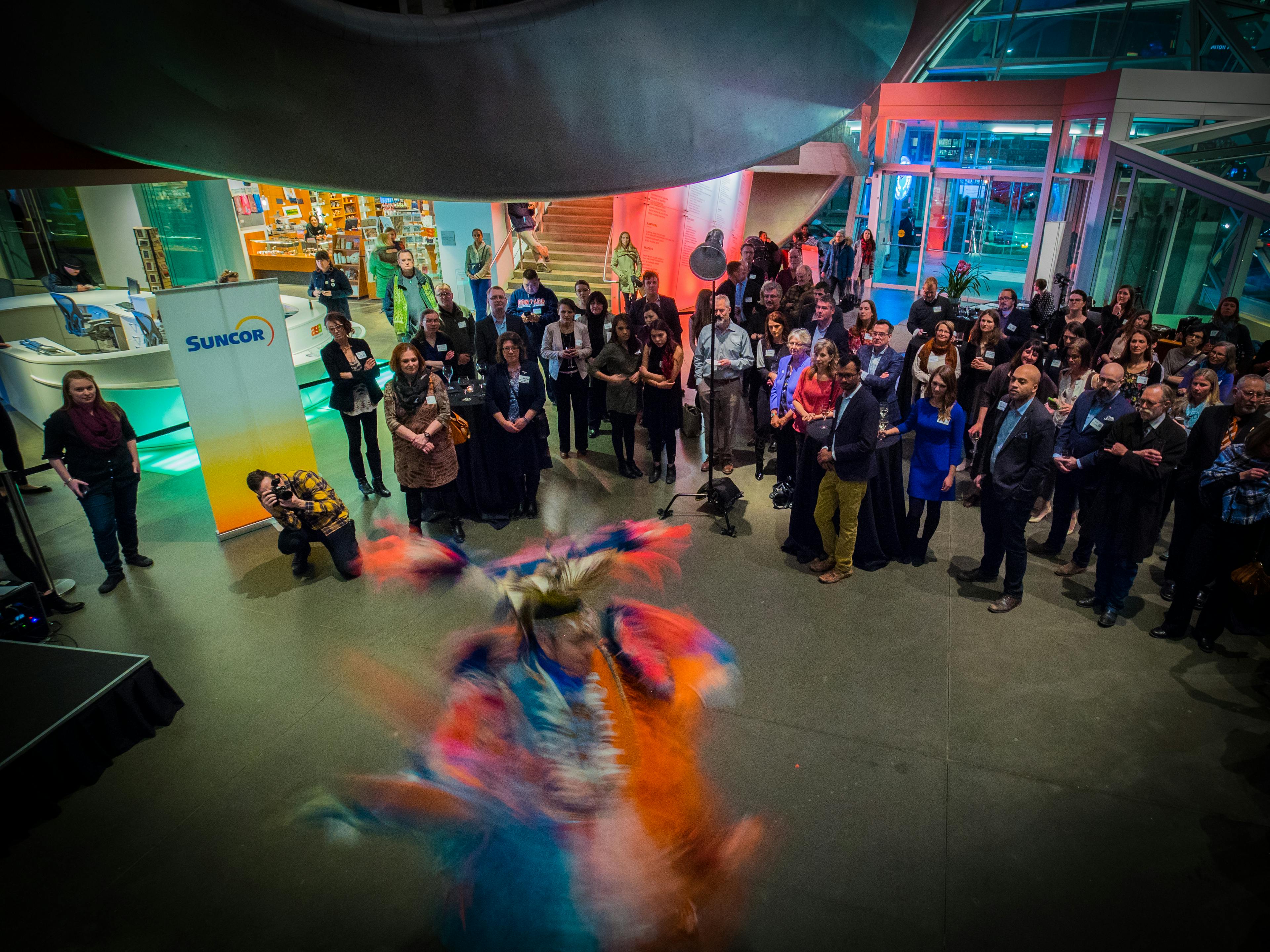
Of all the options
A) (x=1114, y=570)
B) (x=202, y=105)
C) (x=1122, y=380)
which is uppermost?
(x=202, y=105)

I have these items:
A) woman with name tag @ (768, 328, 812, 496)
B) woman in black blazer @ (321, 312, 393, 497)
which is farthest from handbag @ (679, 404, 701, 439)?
woman in black blazer @ (321, 312, 393, 497)

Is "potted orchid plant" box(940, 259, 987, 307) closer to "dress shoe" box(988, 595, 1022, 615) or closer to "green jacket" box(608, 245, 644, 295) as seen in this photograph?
"green jacket" box(608, 245, 644, 295)

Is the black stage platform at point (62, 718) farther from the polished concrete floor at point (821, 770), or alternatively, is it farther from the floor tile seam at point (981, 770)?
the floor tile seam at point (981, 770)

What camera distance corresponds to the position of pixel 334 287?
1166cm

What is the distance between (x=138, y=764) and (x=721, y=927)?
333cm

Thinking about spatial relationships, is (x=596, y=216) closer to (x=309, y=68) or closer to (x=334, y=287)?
(x=334, y=287)

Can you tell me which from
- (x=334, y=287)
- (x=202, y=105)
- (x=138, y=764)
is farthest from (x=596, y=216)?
(x=202, y=105)

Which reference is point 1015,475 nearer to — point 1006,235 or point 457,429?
point 457,429

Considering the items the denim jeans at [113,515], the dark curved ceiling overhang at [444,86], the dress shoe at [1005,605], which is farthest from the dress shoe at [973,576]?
the denim jeans at [113,515]

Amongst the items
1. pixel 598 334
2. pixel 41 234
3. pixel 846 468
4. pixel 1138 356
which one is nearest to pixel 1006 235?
pixel 1138 356

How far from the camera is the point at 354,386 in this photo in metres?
6.65

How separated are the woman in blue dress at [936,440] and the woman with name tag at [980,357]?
142cm

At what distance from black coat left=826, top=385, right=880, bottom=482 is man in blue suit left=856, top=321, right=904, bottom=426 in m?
0.16

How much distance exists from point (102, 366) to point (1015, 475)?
9.16m
